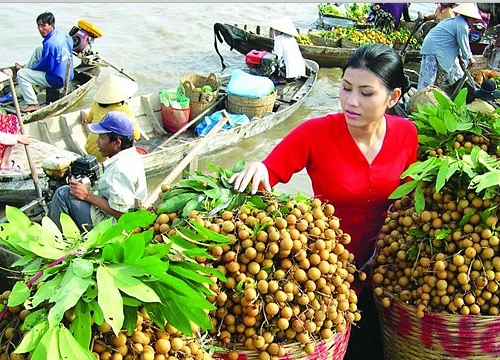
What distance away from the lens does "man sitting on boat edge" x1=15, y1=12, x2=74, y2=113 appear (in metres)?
7.41

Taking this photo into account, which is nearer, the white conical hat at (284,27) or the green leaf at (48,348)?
the green leaf at (48,348)

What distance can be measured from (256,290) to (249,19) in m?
14.8

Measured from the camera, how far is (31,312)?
59.1 inches

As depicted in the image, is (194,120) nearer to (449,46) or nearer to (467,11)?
(449,46)

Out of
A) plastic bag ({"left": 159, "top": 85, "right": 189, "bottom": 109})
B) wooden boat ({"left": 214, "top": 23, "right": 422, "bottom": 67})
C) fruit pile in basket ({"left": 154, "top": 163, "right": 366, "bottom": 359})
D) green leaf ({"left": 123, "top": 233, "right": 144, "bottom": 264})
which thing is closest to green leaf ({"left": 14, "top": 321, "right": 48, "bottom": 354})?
green leaf ({"left": 123, "top": 233, "right": 144, "bottom": 264})

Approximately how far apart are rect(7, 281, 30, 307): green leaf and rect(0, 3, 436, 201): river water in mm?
6084

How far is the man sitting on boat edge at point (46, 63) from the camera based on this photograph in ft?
24.3

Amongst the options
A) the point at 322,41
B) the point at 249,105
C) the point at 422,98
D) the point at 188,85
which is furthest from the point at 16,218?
the point at 322,41

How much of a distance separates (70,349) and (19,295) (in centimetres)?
23

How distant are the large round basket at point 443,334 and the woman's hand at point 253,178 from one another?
0.63 m

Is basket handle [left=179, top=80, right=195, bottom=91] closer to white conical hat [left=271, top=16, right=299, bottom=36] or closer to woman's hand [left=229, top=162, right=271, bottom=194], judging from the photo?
white conical hat [left=271, top=16, right=299, bottom=36]

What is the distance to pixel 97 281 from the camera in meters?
1.46

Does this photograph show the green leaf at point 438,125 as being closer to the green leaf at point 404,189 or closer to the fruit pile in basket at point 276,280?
the green leaf at point 404,189

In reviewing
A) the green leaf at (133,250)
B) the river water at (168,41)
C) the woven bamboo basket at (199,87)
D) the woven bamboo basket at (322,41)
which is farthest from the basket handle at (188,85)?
the green leaf at (133,250)
